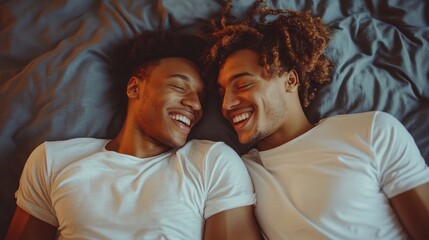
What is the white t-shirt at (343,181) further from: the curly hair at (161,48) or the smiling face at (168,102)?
the curly hair at (161,48)

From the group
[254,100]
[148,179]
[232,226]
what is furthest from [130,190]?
[254,100]

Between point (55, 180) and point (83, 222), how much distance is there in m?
0.17

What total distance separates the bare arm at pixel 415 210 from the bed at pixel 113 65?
32cm

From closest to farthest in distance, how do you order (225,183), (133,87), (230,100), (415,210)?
(415,210)
(225,183)
(230,100)
(133,87)

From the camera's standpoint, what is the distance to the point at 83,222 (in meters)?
1.12

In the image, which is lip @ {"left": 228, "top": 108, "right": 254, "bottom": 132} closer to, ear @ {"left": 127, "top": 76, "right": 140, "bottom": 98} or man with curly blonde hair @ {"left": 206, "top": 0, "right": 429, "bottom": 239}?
man with curly blonde hair @ {"left": 206, "top": 0, "right": 429, "bottom": 239}

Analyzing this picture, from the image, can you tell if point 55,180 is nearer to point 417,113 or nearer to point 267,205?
point 267,205

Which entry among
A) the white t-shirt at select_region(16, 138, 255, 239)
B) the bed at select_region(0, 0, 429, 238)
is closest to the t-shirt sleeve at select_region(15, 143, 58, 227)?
the white t-shirt at select_region(16, 138, 255, 239)

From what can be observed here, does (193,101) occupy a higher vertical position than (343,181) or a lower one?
higher

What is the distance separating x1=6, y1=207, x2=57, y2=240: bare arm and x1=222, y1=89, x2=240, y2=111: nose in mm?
630

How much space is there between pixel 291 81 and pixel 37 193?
0.85 m

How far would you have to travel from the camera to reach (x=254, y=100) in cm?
123

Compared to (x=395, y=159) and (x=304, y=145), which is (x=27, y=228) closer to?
(x=304, y=145)

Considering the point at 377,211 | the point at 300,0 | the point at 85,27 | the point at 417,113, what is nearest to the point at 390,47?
the point at 417,113
